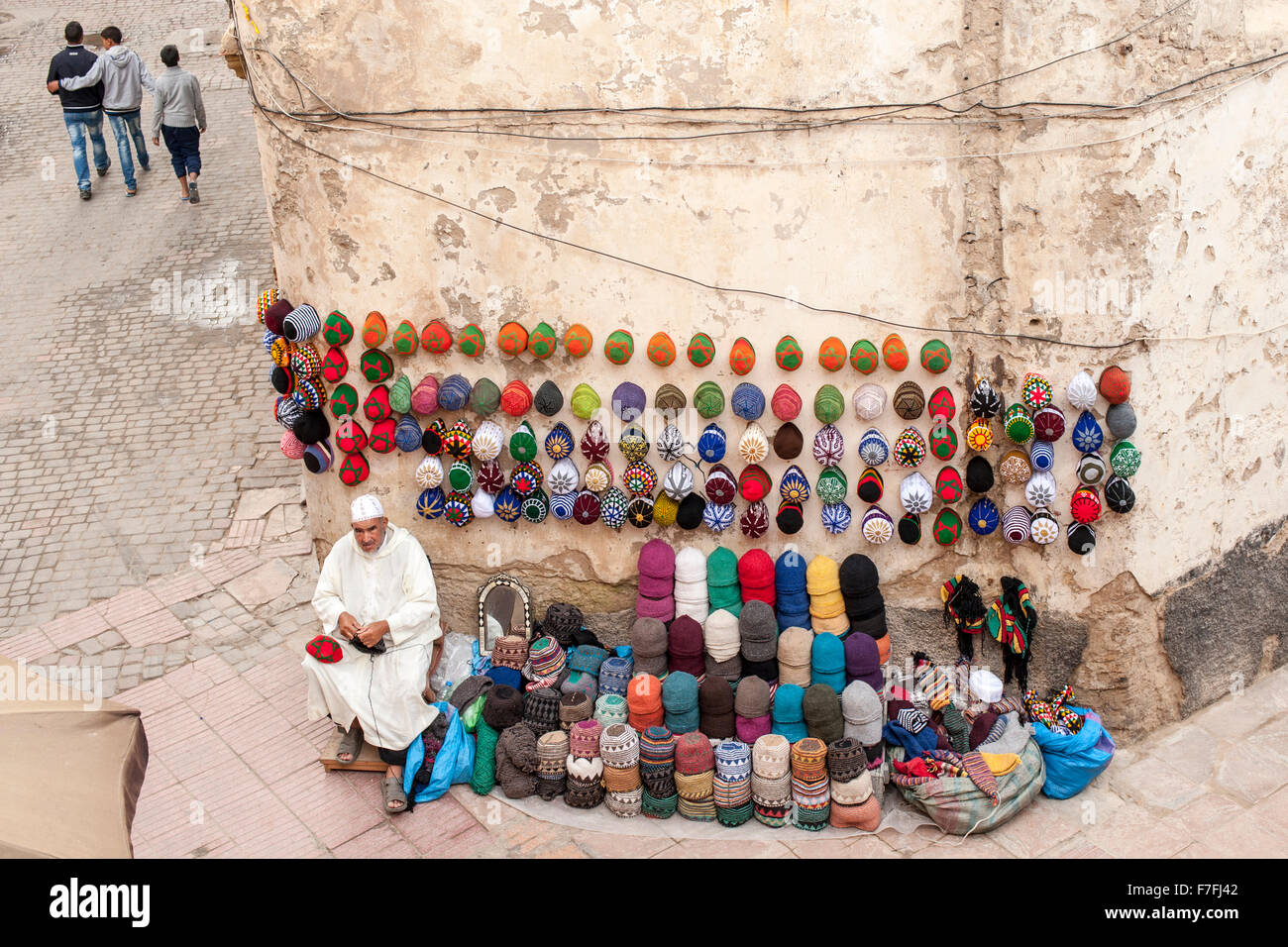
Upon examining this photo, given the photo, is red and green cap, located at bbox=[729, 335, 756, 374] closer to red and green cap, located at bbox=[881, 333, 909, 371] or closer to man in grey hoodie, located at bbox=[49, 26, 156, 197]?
red and green cap, located at bbox=[881, 333, 909, 371]

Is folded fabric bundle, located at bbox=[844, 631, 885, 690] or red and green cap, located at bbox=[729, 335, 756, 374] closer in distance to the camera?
red and green cap, located at bbox=[729, 335, 756, 374]

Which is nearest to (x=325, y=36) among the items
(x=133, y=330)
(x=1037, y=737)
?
(x=1037, y=737)

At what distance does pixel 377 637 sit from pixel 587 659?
102cm

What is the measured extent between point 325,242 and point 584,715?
2.52 metres

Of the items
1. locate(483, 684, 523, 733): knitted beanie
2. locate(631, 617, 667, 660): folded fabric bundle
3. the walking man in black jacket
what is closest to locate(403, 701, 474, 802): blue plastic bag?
locate(483, 684, 523, 733): knitted beanie

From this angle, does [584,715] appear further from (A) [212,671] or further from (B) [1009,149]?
(B) [1009,149]

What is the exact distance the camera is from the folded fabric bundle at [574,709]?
541cm

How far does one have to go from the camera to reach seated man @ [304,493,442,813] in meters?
5.41

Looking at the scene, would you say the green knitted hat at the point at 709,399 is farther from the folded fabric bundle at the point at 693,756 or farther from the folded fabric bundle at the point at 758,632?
the folded fabric bundle at the point at 693,756

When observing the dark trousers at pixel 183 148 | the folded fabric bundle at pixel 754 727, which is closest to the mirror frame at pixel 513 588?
the folded fabric bundle at pixel 754 727

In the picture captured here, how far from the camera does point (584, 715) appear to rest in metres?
5.41

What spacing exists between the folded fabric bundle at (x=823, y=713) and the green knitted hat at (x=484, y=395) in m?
1.99

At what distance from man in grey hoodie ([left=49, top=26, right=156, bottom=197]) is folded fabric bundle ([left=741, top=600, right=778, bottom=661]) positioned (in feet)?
28.4

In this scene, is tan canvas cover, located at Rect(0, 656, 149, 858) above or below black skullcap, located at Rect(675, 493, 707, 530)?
below
